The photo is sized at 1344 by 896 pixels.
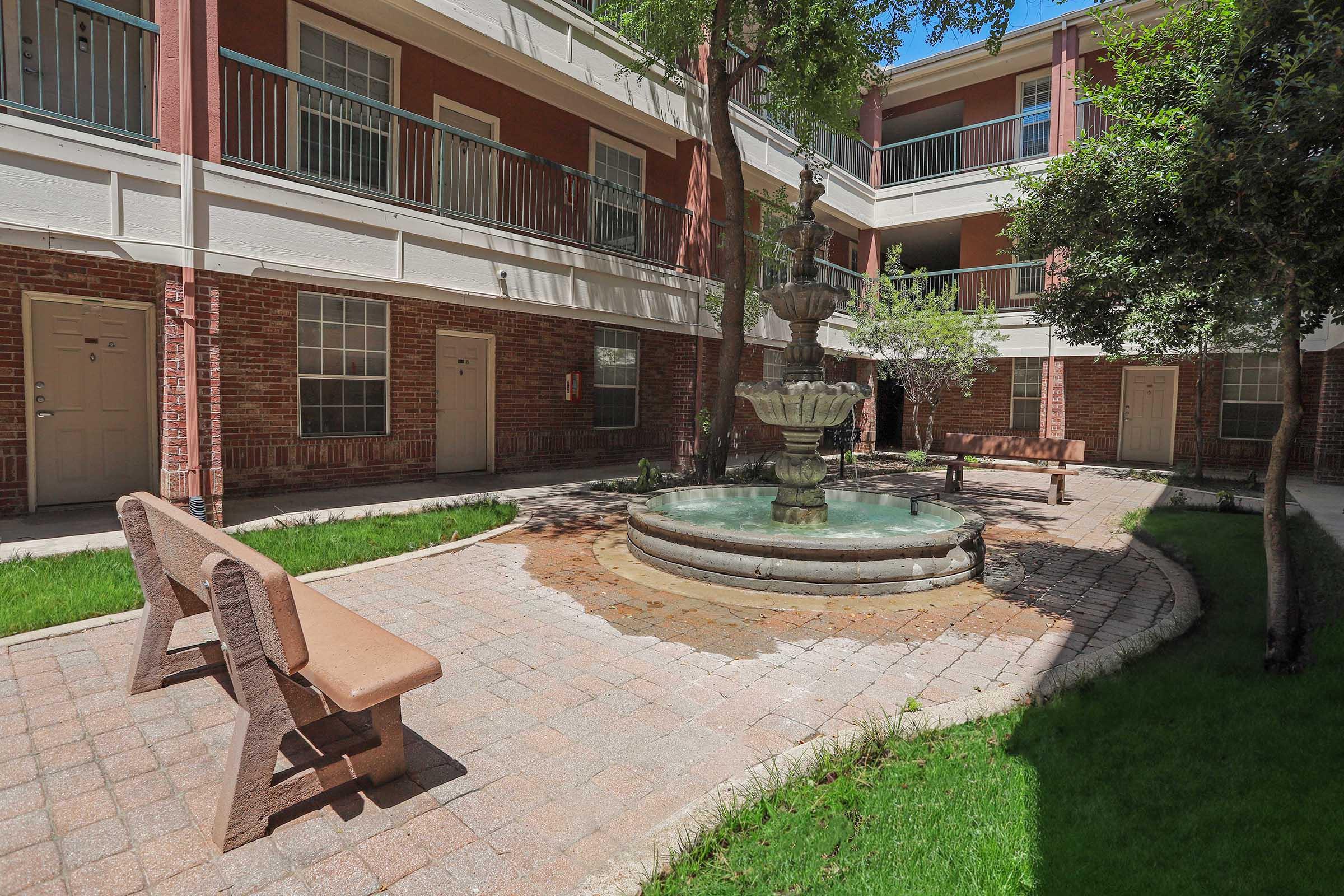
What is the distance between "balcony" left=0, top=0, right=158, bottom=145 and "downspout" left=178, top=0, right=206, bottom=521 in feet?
0.96

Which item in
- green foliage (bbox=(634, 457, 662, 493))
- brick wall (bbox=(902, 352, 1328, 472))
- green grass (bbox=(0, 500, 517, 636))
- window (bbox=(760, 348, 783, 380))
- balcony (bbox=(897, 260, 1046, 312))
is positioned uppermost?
balcony (bbox=(897, 260, 1046, 312))

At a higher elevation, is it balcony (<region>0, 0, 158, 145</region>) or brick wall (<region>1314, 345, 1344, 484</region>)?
balcony (<region>0, 0, 158, 145</region>)

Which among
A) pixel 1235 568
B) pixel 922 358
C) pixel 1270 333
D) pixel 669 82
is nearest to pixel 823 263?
pixel 922 358


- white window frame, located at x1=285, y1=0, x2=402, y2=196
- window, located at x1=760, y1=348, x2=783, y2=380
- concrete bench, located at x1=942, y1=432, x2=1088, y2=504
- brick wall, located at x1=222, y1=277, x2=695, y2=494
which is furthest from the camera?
window, located at x1=760, y1=348, x2=783, y2=380

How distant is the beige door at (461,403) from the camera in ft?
38.5

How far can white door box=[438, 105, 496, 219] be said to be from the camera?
34.3ft

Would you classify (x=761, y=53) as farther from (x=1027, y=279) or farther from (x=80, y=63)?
(x=1027, y=279)

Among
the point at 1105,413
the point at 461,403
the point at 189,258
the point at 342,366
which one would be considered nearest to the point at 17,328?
the point at 189,258

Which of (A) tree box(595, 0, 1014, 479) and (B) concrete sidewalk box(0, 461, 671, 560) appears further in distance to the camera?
(A) tree box(595, 0, 1014, 479)

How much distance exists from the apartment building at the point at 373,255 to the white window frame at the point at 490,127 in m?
0.04

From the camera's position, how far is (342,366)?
10312mm

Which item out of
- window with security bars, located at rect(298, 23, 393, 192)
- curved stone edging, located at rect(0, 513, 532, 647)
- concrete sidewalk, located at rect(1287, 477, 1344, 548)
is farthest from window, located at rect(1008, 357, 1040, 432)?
window with security bars, located at rect(298, 23, 393, 192)

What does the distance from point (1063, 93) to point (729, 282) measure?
37.2 ft

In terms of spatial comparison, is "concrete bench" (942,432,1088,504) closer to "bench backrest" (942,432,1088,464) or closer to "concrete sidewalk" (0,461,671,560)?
"bench backrest" (942,432,1088,464)
